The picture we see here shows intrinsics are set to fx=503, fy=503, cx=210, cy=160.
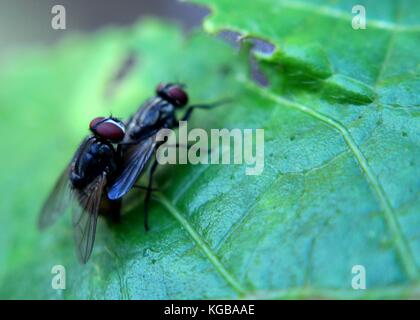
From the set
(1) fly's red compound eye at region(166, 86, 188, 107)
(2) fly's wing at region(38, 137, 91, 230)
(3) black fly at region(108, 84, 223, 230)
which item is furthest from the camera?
(1) fly's red compound eye at region(166, 86, 188, 107)

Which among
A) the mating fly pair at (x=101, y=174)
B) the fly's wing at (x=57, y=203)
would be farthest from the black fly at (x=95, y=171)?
the fly's wing at (x=57, y=203)

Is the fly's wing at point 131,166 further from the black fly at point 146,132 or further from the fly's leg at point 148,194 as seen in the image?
the fly's leg at point 148,194

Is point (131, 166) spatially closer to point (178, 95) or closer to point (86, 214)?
point (86, 214)

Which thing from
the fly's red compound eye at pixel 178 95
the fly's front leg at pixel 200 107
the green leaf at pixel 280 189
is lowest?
the green leaf at pixel 280 189

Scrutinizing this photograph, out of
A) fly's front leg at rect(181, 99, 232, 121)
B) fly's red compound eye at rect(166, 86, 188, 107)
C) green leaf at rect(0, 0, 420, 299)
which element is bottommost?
green leaf at rect(0, 0, 420, 299)

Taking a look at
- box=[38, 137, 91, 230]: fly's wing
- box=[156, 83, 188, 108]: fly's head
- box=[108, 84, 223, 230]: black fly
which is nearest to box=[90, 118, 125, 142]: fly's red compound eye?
box=[108, 84, 223, 230]: black fly

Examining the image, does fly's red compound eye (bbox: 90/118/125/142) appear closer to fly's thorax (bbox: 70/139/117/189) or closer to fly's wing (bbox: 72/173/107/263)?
fly's thorax (bbox: 70/139/117/189)
